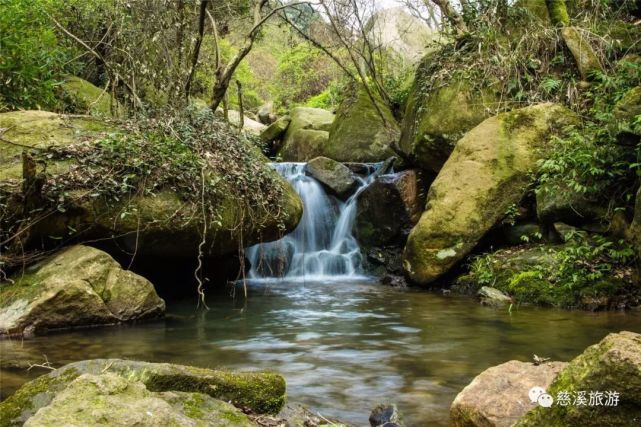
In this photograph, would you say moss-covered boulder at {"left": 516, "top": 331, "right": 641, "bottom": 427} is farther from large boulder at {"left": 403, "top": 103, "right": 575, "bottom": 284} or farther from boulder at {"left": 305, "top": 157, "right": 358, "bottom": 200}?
boulder at {"left": 305, "top": 157, "right": 358, "bottom": 200}

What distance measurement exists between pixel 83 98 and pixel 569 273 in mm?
8988

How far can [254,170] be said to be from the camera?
8875 millimetres

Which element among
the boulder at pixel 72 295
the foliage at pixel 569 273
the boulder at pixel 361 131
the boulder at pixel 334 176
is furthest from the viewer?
the boulder at pixel 361 131

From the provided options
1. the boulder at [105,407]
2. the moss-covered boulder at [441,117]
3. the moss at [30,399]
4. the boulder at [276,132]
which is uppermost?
the boulder at [276,132]

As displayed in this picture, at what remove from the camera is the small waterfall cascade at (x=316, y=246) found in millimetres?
11508

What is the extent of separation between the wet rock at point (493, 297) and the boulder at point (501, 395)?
4522mm

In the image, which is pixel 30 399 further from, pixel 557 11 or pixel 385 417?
pixel 557 11

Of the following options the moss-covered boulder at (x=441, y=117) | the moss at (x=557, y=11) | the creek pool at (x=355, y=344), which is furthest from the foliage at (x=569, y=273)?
the moss at (x=557, y=11)

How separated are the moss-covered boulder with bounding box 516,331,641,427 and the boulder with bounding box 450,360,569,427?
0.82 m

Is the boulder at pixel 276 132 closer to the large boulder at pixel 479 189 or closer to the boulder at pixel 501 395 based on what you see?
the large boulder at pixel 479 189

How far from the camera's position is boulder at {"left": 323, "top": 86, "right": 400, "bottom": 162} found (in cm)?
1434

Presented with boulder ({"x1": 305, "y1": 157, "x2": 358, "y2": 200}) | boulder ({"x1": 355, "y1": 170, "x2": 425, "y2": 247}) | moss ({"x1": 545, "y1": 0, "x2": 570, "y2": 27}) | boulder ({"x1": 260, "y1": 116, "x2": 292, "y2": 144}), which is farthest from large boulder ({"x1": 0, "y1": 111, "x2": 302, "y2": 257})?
boulder ({"x1": 260, "y1": 116, "x2": 292, "y2": 144})

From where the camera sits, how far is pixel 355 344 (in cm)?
613

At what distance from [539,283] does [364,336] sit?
2.98 metres
